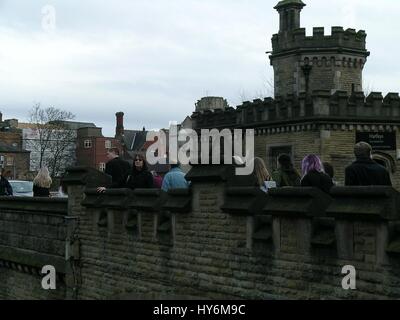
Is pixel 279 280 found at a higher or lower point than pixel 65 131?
lower

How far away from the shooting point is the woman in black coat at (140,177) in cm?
1209

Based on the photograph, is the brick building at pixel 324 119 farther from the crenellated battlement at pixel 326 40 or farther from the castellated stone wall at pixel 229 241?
the castellated stone wall at pixel 229 241

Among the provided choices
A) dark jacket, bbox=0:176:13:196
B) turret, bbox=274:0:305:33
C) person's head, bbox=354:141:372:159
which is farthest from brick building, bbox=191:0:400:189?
person's head, bbox=354:141:372:159

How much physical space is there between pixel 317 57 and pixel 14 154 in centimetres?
6146

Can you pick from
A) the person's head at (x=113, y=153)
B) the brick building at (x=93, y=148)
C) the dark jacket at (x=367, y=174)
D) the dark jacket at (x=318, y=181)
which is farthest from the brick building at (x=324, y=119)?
the brick building at (x=93, y=148)

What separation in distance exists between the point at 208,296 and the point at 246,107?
31139 mm

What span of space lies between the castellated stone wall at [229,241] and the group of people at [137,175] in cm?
37

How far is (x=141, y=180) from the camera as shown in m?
12.1

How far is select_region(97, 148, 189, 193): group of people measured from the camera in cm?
1133

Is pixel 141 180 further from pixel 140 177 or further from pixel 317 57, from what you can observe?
pixel 317 57

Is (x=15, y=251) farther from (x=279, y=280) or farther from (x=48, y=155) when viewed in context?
(x=48, y=155)

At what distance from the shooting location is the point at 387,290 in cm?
687

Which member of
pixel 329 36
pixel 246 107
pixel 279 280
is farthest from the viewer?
pixel 329 36

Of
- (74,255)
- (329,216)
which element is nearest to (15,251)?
(74,255)
